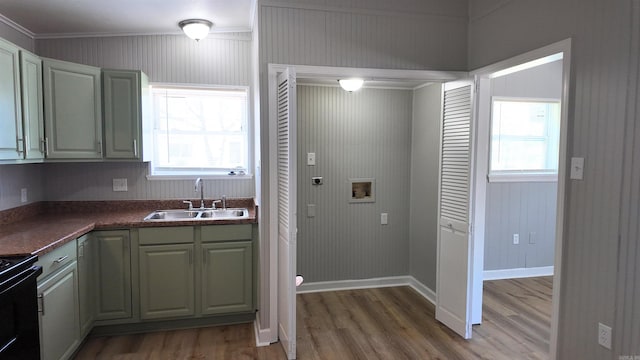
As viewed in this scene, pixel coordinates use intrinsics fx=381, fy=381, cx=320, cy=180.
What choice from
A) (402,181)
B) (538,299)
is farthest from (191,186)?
(538,299)

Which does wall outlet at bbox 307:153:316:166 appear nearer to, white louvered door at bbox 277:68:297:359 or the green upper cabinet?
white louvered door at bbox 277:68:297:359

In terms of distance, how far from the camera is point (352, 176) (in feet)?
13.4

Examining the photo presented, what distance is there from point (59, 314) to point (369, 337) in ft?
7.17

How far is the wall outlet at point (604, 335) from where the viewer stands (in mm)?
1945

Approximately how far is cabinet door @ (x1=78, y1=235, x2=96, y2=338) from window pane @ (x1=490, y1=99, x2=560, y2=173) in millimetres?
4045

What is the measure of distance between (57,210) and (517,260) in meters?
4.86

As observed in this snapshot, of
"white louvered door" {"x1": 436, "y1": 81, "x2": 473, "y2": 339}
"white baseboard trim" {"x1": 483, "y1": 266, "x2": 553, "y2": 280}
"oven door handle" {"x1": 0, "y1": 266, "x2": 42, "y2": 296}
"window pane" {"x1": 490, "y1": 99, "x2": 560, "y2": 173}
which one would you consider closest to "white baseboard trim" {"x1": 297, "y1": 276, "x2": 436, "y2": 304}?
"white louvered door" {"x1": 436, "y1": 81, "x2": 473, "y2": 339}

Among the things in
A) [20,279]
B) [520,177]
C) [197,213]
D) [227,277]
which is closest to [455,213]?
[520,177]

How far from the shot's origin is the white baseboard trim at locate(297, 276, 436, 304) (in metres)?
4.02

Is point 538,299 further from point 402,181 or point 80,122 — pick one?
point 80,122

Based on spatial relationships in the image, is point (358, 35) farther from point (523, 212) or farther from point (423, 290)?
point (523, 212)

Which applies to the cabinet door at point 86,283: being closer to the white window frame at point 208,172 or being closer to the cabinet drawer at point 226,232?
the cabinet drawer at point 226,232

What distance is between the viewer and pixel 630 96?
6.00 feet

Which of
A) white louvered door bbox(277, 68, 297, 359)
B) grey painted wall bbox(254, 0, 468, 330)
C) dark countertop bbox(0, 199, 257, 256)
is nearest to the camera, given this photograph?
dark countertop bbox(0, 199, 257, 256)
